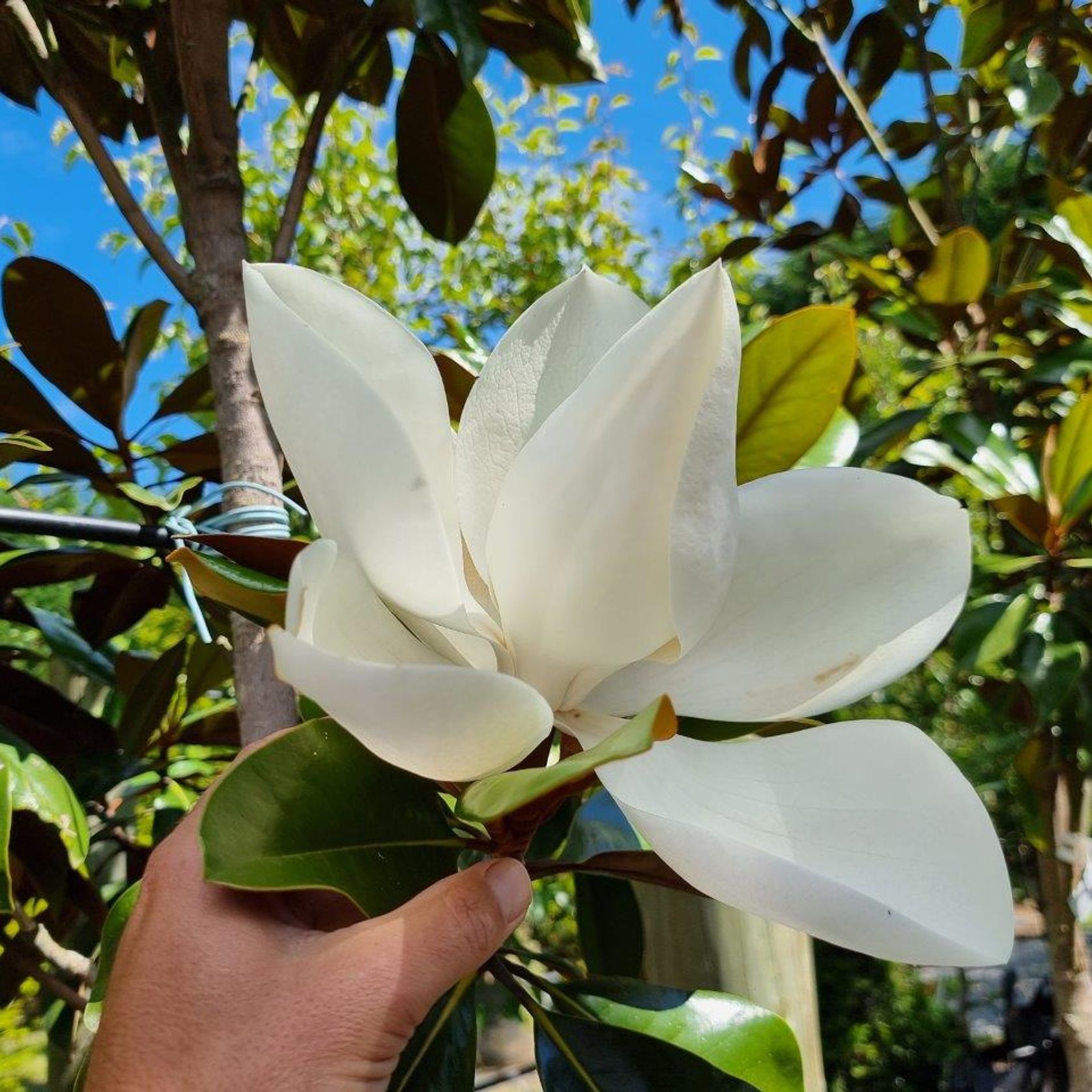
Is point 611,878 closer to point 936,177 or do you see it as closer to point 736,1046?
point 736,1046

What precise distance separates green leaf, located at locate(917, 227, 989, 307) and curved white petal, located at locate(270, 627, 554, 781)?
120cm

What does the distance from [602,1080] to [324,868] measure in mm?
242

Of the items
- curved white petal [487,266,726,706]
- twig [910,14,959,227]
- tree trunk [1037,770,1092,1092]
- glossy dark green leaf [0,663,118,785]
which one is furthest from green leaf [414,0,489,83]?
tree trunk [1037,770,1092,1092]

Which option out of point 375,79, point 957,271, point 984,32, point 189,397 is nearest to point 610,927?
point 189,397

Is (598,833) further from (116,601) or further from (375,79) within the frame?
(375,79)

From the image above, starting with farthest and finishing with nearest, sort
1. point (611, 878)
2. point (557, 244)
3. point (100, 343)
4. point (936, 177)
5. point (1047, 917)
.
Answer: point (557, 244)
point (936, 177)
point (1047, 917)
point (100, 343)
point (611, 878)

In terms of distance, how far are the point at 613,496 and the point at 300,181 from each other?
545 mm

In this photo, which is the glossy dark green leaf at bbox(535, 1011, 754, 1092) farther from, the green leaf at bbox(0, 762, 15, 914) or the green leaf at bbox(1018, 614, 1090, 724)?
the green leaf at bbox(1018, 614, 1090, 724)

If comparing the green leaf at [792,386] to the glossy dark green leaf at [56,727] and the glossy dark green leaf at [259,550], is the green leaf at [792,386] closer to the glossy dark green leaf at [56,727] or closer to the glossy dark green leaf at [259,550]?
the glossy dark green leaf at [259,550]

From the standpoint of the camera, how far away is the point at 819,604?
0.47 metres

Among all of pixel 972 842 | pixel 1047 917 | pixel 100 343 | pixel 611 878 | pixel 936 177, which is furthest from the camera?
pixel 936 177

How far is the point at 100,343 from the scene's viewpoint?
0.94 meters

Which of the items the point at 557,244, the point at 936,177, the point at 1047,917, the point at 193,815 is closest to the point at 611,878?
the point at 193,815

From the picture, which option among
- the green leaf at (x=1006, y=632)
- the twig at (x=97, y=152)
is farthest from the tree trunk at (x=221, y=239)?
the green leaf at (x=1006, y=632)
